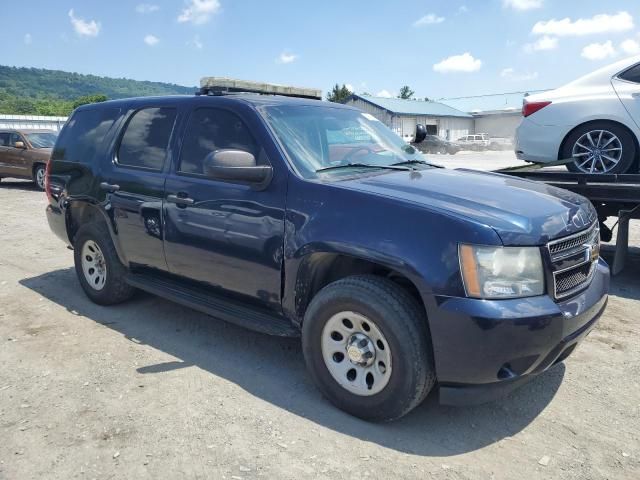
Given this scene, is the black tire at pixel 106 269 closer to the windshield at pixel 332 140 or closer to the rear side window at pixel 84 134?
the rear side window at pixel 84 134

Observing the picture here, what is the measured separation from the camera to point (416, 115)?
1949 inches

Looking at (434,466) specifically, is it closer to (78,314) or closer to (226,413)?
(226,413)

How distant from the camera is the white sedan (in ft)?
18.8

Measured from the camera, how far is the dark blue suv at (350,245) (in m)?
2.70

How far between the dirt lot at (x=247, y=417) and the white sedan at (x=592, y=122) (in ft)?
7.01

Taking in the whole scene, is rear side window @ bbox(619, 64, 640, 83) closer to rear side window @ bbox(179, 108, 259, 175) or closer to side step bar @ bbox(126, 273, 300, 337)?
rear side window @ bbox(179, 108, 259, 175)

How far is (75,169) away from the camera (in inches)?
197

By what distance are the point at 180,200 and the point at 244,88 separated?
1357 millimetres

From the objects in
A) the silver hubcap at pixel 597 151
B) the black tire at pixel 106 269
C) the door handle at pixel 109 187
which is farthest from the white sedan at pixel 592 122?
the black tire at pixel 106 269

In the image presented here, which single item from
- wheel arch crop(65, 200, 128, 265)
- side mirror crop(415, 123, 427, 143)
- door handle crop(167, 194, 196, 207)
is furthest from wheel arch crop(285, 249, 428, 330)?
side mirror crop(415, 123, 427, 143)

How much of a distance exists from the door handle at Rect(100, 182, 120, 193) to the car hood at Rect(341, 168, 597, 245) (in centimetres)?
225

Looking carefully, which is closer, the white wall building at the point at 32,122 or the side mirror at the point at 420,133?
the side mirror at the point at 420,133

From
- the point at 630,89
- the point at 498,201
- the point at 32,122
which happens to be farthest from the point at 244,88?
the point at 32,122

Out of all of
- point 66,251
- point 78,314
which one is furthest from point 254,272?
point 66,251
